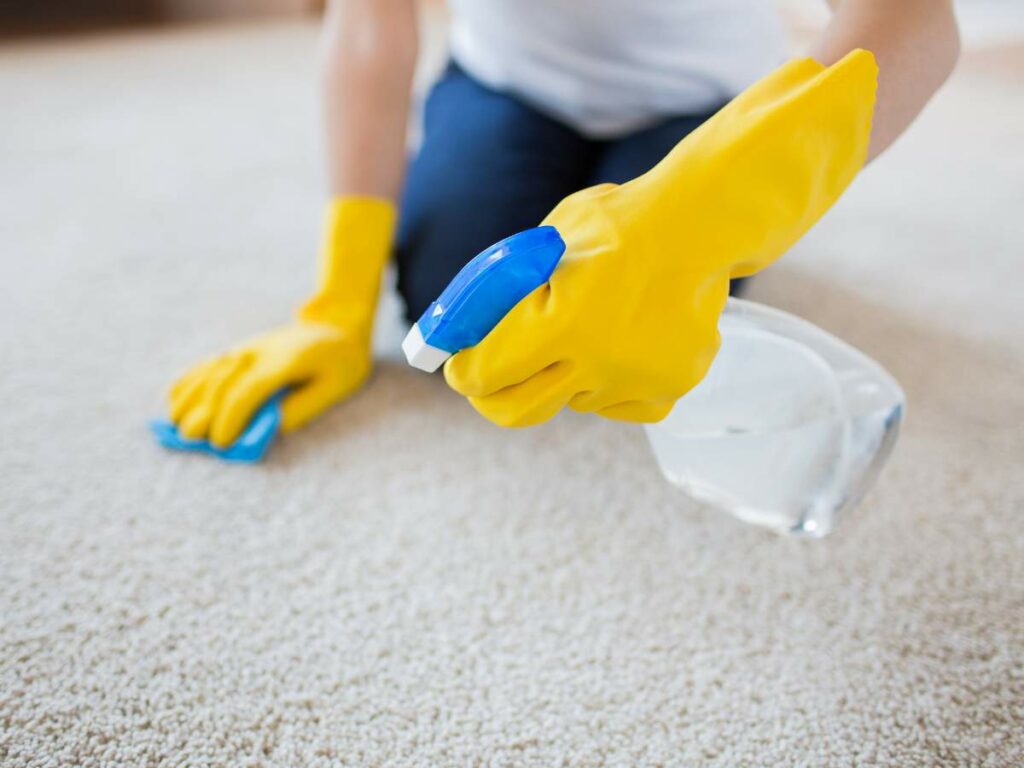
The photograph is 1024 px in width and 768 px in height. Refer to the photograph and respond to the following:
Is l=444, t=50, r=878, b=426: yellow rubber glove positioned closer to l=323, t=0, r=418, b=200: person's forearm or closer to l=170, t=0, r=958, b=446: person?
l=170, t=0, r=958, b=446: person

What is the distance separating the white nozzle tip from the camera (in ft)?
1.36

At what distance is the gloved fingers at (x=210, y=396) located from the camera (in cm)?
72

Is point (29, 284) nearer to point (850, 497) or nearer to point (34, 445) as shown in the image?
point (34, 445)

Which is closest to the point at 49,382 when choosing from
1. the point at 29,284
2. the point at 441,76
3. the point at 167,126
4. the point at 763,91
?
the point at 29,284

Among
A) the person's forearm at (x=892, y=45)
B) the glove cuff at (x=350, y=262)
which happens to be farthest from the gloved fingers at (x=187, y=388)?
the person's forearm at (x=892, y=45)

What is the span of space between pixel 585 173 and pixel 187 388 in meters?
0.47

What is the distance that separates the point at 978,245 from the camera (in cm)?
114

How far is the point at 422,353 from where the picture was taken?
42 cm

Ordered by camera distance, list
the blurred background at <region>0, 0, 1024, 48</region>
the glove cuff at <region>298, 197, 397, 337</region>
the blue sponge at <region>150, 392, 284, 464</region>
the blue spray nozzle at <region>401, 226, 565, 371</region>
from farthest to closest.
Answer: the blurred background at <region>0, 0, 1024, 48</region>, the glove cuff at <region>298, 197, 397, 337</region>, the blue sponge at <region>150, 392, 284, 464</region>, the blue spray nozzle at <region>401, 226, 565, 371</region>

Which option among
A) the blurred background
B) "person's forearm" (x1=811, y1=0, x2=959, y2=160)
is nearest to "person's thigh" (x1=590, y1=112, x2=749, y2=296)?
"person's forearm" (x1=811, y1=0, x2=959, y2=160)

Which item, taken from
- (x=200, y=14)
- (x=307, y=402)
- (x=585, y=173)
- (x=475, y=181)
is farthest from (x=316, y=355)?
(x=200, y=14)

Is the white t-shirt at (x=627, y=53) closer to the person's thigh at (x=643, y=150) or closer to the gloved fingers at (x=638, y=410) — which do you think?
the person's thigh at (x=643, y=150)

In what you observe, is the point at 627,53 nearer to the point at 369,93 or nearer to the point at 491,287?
the point at 369,93

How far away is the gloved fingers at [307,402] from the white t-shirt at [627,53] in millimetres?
400
